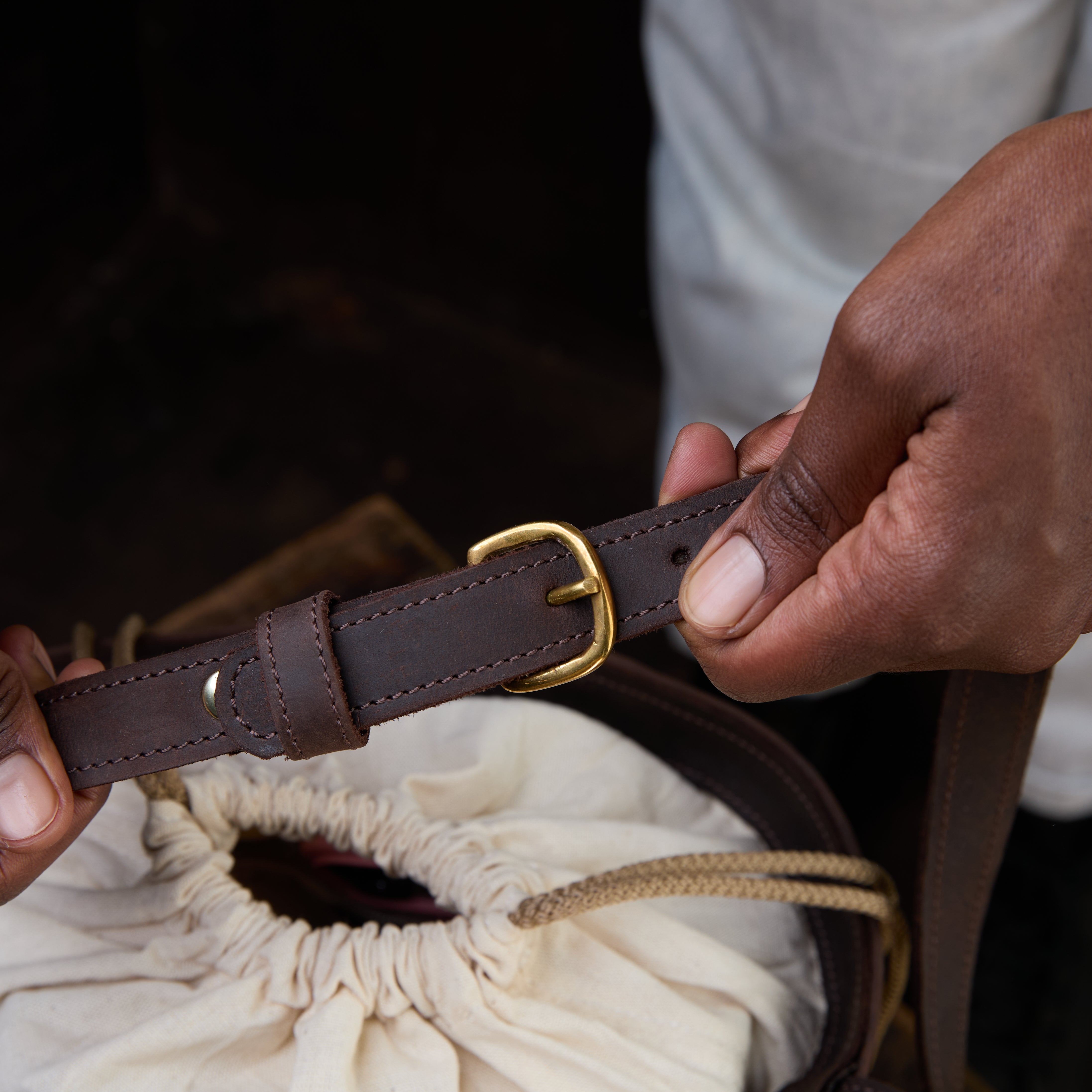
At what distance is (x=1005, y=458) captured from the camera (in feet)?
1.07

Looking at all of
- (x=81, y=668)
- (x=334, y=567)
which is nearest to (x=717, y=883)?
(x=81, y=668)

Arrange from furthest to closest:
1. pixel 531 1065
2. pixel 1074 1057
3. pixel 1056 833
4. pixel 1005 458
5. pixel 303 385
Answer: pixel 303 385, pixel 1056 833, pixel 1074 1057, pixel 531 1065, pixel 1005 458

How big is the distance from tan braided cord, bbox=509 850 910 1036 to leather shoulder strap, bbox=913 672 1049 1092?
0.11 ft

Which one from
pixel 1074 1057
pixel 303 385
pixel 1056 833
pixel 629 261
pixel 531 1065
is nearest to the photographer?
pixel 531 1065

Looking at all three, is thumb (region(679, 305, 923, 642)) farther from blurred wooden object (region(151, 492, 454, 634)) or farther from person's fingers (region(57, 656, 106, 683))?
blurred wooden object (region(151, 492, 454, 634))

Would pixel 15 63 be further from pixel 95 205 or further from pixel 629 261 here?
pixel 629 261

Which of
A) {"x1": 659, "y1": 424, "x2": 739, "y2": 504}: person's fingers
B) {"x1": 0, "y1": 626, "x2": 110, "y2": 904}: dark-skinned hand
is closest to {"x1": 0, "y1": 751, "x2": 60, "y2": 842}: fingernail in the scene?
{"x1": 0, "y1": 626, "x2": 110, "y2": 904}: dark-skinned hand

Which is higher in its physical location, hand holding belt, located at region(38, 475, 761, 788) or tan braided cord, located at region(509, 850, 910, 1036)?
hand holding belt, located at region(38, 475, 761, 788)

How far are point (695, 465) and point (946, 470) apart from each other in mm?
162

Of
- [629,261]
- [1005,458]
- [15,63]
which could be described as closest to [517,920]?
[1005,458]

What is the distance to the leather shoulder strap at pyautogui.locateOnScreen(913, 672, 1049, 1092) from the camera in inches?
20.8

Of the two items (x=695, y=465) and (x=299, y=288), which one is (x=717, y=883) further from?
(x=299, y=288)

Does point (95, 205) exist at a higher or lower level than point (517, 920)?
higher

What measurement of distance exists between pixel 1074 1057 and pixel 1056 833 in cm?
23
